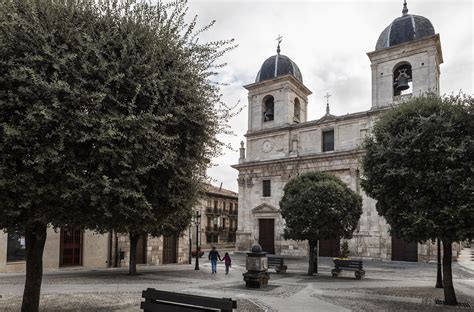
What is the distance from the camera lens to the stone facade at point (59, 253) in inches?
731

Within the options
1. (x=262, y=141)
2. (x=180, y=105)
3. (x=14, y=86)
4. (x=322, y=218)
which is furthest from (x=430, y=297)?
(x=262, y=141)

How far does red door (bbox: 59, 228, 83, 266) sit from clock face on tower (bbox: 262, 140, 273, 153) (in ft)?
67.1

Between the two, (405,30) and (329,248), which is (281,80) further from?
(329,248)

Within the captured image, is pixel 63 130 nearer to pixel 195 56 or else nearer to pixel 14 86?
pixel 14 86

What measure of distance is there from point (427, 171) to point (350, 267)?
9.11 m

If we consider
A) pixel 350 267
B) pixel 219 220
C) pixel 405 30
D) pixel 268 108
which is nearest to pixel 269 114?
pixel 268 108

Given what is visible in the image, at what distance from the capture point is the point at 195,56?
23.8ft

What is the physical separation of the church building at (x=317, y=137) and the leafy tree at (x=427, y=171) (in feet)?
58.1

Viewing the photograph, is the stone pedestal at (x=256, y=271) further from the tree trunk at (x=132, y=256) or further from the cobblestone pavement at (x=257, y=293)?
the tree trunk at (x=132, y=256)

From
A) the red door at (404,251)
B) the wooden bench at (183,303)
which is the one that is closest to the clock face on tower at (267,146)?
the red door at (404,251)

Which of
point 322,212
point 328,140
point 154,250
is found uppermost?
point 328,140

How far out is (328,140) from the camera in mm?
35062

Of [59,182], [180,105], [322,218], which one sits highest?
[180,105]

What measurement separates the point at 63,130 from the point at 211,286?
10235 millimetres
